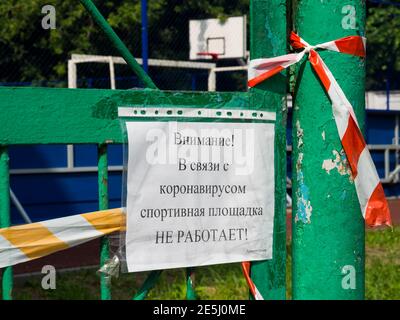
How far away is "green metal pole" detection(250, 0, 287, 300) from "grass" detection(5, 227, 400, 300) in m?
2.99

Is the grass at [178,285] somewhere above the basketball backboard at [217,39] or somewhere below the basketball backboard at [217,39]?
below

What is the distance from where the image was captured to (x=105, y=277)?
268 centimetres

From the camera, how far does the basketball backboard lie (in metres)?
12.8

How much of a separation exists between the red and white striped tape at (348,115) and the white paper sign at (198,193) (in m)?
0.21

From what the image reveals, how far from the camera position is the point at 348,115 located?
2770 millimetres

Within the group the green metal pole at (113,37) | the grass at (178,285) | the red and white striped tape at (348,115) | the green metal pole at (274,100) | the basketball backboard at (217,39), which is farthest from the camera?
the basketball backboard at (217,39)

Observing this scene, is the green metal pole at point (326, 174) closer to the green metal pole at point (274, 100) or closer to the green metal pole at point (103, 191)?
the green metal pole at point (274, 100)

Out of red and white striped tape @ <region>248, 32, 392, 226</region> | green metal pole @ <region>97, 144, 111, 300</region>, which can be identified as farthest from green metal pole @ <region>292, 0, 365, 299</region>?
green metal pole @ <region>97, 144, 111, 300</region>

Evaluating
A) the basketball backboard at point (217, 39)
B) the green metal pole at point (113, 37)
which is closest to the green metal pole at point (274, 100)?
the green metal pole at point (113, 37)

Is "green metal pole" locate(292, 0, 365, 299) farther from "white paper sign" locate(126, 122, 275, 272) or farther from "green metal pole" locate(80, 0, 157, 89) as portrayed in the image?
"green metal pole" locate(80, 0, 157, 89)

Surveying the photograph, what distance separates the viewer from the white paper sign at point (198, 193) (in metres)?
2.62

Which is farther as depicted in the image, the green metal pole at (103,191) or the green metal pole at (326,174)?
the green metal pole at (326,174)
